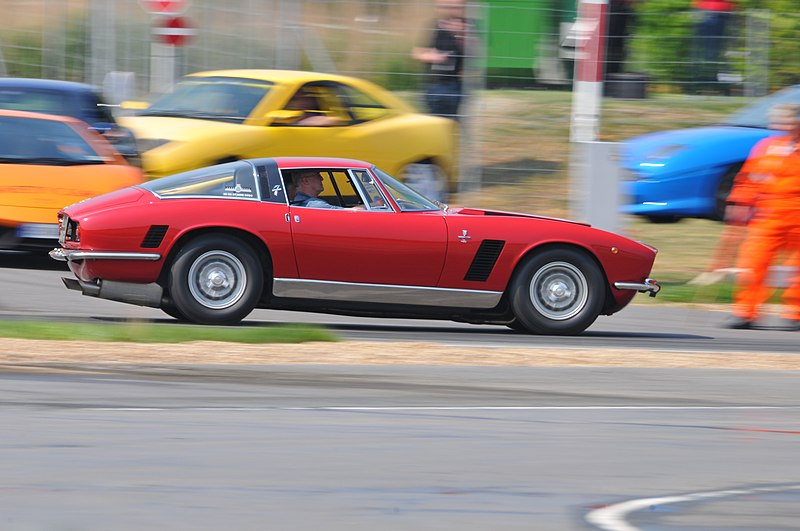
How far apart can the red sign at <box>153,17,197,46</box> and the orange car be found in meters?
3.75

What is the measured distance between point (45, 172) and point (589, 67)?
5084 mm

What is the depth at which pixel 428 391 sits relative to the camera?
23.2ft

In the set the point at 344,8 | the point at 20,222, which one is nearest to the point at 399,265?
the point at 20,222

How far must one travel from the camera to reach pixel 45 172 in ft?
38.6

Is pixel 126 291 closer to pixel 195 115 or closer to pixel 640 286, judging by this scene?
pixel 640 286

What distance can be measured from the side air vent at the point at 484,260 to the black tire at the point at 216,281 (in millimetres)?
1454

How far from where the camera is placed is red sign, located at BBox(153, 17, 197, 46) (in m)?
16.1

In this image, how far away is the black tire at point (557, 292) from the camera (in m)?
9.62

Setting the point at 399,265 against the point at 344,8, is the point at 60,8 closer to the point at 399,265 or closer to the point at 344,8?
the point at 344,8

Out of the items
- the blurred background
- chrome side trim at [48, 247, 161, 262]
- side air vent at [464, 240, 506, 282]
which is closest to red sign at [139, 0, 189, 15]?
the blurred background

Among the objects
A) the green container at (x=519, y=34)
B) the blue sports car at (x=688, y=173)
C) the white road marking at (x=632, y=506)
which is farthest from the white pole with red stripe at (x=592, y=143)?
the white road marking at (x=632, y=506)

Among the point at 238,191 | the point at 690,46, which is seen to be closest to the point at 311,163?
the point at 238,191

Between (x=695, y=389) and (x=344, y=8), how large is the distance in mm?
10458

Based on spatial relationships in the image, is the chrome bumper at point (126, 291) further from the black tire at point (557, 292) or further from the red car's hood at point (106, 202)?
the black tire at point (557, 292)
